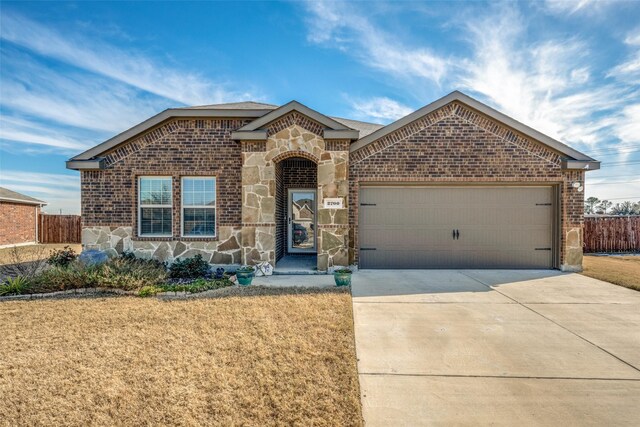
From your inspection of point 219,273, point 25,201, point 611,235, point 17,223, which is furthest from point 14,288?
point 611,235

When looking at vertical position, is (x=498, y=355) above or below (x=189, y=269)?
below

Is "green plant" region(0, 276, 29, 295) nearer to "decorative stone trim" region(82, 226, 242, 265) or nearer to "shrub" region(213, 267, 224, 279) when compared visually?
"decorative stone trim" region(82, 226, 242, 265)

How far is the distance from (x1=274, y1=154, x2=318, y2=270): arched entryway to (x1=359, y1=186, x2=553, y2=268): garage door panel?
282 cm

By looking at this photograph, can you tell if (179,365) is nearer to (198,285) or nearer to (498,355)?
(198,285)

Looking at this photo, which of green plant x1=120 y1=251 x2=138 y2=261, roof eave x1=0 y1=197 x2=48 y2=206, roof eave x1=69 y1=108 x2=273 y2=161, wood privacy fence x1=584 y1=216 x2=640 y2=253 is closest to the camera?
green plant x1=120 y1=251 x2=138 y2=261

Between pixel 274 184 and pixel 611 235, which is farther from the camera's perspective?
pixel 611 235

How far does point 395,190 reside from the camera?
358 inches

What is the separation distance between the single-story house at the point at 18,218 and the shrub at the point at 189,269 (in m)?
14.5

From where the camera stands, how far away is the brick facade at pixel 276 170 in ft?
28.0

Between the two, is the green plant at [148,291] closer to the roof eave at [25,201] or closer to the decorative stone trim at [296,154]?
the decorative stone trim at [296,154]

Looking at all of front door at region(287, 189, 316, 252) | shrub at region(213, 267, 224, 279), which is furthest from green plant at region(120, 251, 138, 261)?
front door at region(287, 189, 316, 252)

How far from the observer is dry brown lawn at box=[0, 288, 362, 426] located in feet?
9.02

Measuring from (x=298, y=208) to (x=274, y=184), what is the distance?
299 centimetres

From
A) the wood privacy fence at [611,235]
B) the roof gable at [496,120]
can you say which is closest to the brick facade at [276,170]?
the roof gable at [496,120]
